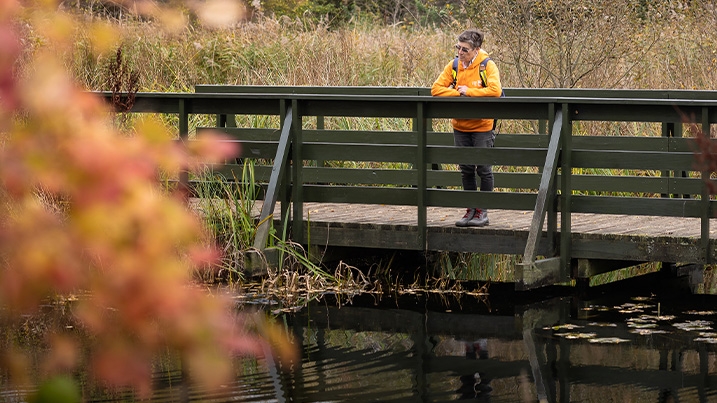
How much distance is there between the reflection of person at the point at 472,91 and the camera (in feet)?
30.2

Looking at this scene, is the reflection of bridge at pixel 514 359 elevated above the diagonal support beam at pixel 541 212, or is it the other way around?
the diagonal support beam at pixel 541 212

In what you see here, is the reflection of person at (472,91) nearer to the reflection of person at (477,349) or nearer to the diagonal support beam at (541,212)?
the diagonal support beam at (541,212)

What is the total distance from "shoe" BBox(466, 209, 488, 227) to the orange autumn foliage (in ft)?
25.3

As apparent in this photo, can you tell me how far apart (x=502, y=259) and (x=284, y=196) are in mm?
2259

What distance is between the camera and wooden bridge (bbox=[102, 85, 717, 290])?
867cm

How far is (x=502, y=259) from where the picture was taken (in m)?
10.9

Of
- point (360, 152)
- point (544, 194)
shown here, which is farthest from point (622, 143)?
point (360, 152)

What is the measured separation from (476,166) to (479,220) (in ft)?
1.54

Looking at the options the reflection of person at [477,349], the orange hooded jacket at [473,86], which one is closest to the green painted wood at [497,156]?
the orange hooded jacket at [473,86]

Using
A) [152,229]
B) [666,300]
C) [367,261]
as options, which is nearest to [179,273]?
[152,229]

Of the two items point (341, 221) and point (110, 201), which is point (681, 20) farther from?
point (110, 201)

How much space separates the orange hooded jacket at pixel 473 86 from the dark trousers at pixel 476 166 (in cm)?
5

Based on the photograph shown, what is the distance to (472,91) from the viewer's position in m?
9.23

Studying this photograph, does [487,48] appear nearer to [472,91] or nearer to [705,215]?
[472,91]
